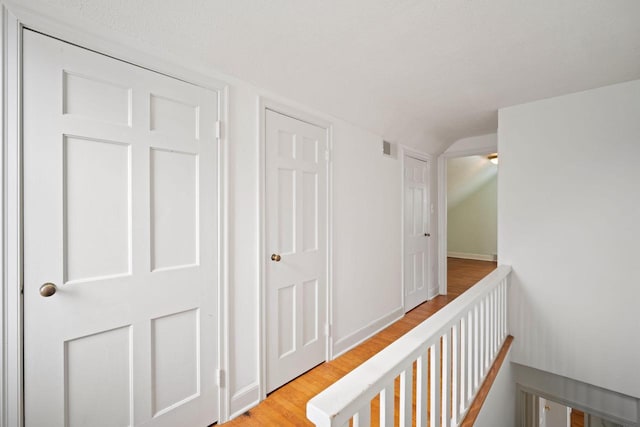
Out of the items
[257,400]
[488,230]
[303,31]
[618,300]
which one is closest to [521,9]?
[303,31]

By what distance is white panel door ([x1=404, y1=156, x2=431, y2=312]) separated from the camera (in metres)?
3.23

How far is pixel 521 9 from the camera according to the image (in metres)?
1.24

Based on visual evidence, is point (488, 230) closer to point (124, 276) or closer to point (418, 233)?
point (418, 233)

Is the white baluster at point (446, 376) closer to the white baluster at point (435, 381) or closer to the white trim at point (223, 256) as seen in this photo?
the white baluster at point (435, 381)

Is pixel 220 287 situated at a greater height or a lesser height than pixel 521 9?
lesser

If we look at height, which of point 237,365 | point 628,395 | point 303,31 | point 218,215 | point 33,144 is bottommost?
point 628,395

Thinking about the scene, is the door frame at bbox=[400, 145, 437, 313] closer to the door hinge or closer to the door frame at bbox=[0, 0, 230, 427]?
the door hinge

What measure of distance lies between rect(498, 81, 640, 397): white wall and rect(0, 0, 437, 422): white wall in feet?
3.63

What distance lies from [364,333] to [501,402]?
114 cm

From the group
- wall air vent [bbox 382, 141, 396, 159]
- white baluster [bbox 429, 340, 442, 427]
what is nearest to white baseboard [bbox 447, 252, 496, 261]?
wall air vent [bbox 382, 141, 396, 159]

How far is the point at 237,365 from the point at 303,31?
6.39 feet

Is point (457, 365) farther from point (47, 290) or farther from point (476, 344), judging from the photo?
point (47, 290)

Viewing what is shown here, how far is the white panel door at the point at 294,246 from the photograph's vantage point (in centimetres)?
183

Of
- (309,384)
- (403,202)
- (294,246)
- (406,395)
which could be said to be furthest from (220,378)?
(403,202)
